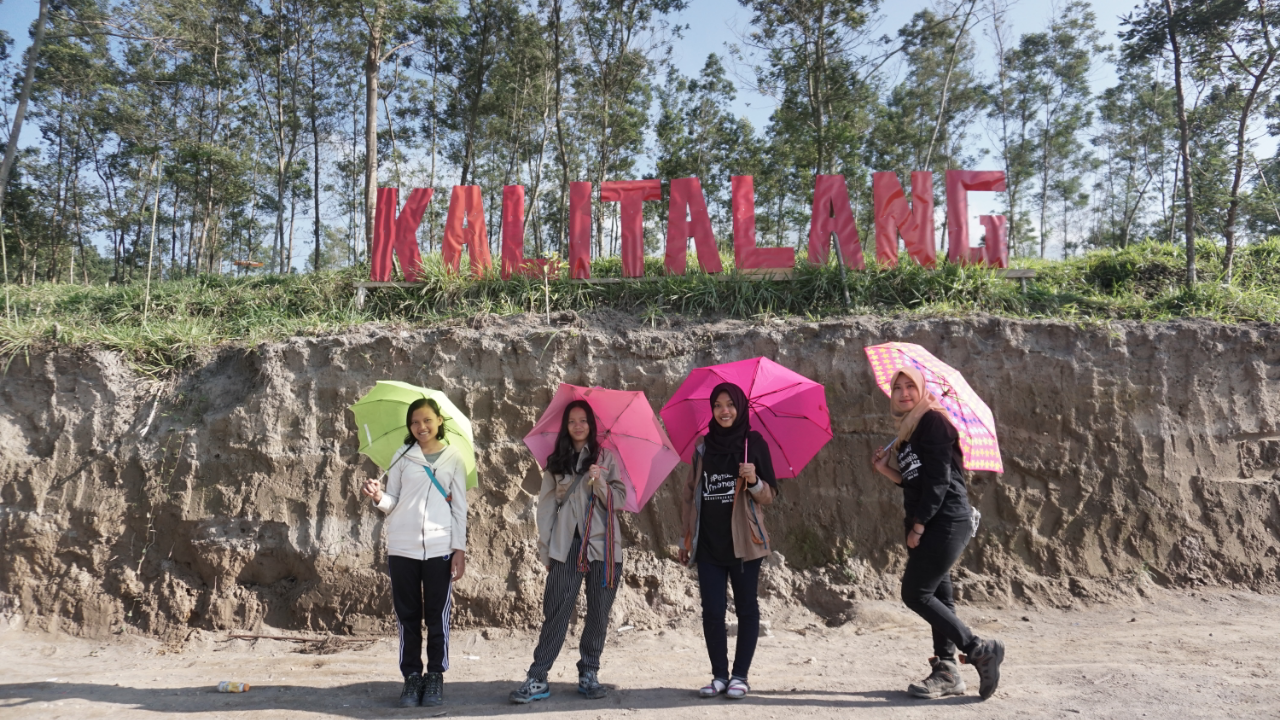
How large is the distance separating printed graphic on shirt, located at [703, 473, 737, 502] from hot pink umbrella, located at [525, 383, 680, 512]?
0.80 ft

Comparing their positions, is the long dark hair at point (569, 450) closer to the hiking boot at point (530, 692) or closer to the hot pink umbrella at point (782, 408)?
the hot pink umbrella at point (782, 408)

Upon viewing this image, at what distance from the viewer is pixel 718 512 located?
13.0 ft

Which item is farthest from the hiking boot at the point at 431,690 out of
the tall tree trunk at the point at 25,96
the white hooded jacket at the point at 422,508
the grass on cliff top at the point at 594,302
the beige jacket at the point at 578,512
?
the tall tree trunk at the point at 25,96

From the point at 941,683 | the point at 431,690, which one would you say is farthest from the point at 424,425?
the point at 941,683

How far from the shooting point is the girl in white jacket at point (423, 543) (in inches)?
156

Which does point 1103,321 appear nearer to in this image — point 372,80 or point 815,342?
point 815,342

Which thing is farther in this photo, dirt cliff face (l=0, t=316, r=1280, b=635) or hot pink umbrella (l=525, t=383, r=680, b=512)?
dirt cliff face (l=0, t=316, r=1280, b=635)

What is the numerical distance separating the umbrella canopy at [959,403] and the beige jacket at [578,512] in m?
1.58

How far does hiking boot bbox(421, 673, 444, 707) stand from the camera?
13.2ft

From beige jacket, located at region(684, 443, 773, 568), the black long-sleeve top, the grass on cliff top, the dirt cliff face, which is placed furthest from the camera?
the grass on cliff top

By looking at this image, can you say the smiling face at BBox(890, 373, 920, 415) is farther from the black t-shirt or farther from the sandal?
the sandal

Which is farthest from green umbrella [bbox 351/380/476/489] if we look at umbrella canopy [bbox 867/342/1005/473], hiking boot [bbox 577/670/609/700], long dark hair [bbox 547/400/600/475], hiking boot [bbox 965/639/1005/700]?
hiking boot [bbox 965/639/1005/700]

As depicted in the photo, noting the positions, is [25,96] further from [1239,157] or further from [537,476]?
[1239,157]

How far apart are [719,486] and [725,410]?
0.43m
